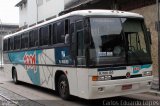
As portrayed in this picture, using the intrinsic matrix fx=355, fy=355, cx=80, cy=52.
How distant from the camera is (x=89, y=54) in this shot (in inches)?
399

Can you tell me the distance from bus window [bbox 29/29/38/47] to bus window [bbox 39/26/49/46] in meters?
0.63

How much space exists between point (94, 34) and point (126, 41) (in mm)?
1023

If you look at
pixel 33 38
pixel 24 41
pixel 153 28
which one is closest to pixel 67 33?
pixel 33 38

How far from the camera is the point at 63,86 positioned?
1223 cm

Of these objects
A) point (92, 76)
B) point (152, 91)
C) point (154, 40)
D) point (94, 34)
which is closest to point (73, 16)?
point (94, 34)

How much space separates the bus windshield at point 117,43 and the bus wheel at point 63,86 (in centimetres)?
225

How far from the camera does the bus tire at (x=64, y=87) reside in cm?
1200

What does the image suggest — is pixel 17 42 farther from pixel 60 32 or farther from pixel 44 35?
pixel 60 32

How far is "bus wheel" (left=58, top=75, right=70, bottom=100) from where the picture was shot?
473 inches

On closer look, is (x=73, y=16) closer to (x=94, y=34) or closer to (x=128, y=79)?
(x=94, y=34)

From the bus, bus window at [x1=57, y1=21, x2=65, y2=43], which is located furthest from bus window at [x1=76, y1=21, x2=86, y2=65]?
bus window at [x1=57, y1=21, x2=65, y2=43]

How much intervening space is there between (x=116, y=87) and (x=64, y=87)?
2.50 meters

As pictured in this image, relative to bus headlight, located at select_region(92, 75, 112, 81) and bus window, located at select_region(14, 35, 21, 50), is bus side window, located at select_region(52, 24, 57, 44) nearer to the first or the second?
bus headlight, located at select_region(92, 75, 112, 81)

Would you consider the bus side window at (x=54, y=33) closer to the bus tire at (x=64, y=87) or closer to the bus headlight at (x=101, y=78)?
the bus tire at (x=64, y=87)
